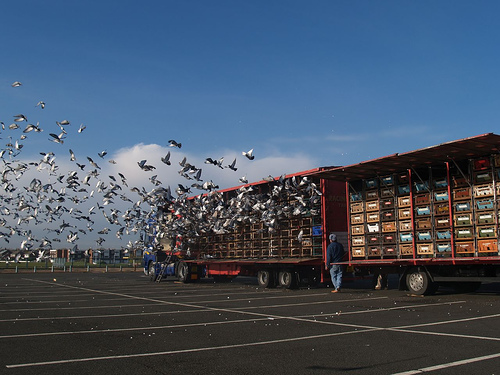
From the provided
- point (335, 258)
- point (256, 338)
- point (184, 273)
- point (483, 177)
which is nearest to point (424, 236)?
point (483, 177)

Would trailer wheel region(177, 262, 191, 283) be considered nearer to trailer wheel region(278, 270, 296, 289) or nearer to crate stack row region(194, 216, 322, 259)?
crate stack row region(194, 216, 322, 259)

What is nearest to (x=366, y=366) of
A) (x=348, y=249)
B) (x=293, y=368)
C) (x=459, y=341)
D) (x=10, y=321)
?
(x=293, y=368)

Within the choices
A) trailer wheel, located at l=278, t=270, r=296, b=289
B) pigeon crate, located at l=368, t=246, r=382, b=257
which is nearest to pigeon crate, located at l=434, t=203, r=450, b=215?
pigeon crate, located at l=368, t=246, r=382, b=257

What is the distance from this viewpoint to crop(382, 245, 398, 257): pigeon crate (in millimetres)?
16406

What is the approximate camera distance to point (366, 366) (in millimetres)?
6141

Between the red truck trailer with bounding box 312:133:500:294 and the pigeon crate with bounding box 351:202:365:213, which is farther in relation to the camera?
the pigeon crate with bounding box 351:202:365:213

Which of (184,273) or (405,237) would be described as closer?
(405,237)

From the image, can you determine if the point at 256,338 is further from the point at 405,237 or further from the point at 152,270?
the point at 152,270

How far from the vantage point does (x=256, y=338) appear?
325 inches

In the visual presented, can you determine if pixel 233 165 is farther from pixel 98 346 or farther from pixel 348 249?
pixel 98 346

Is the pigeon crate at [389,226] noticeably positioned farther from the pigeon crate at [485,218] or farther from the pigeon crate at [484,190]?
the pigeon crate at [484,190]

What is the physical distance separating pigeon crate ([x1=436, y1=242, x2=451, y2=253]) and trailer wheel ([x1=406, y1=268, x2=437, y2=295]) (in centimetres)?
102

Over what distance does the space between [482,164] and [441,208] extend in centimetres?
179

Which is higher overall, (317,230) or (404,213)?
(404,213)
